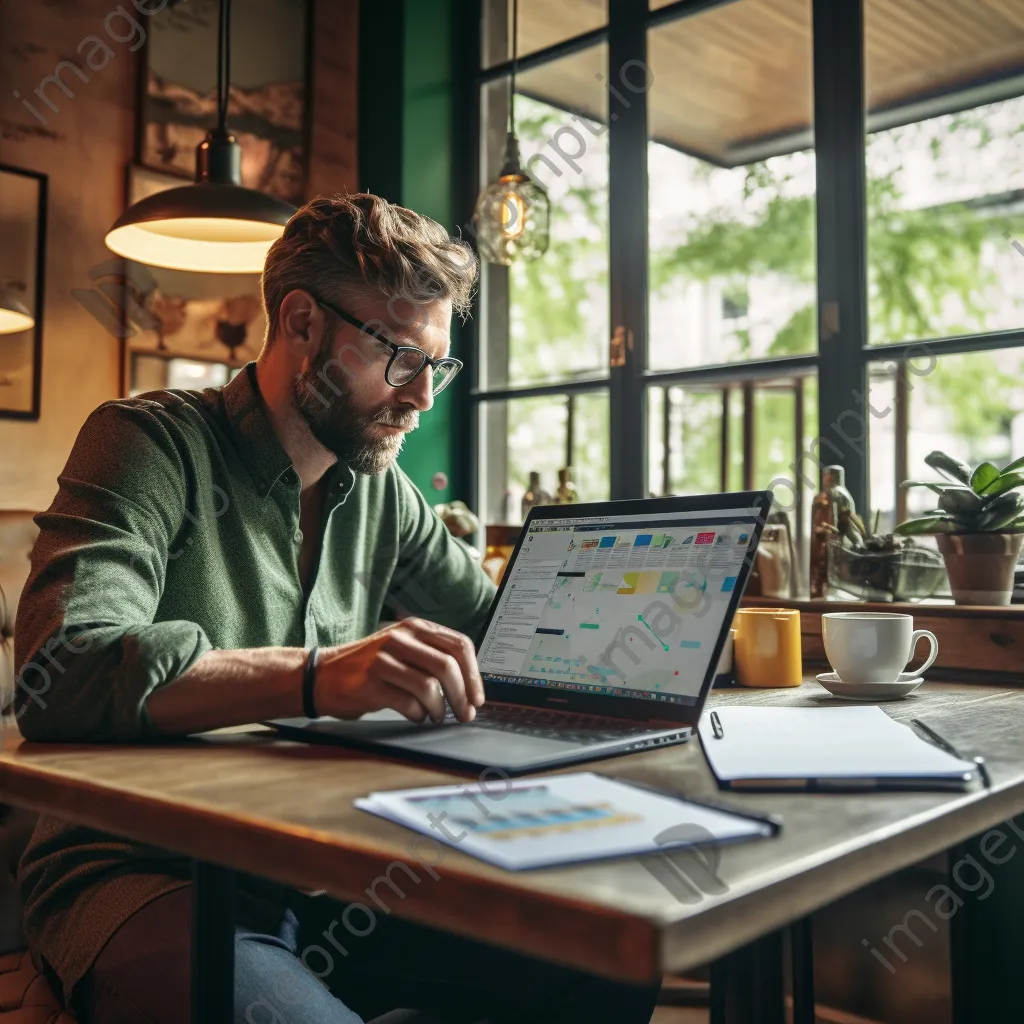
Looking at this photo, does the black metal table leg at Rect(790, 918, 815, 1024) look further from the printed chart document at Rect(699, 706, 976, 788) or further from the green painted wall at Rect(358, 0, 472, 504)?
the green painted wall at Rect(358, 0, 472, 504)

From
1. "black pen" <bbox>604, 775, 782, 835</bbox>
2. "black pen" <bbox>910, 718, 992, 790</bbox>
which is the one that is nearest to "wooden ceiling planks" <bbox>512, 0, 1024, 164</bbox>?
"black pen" <bbox>910, 718, 992, 790</bbox>

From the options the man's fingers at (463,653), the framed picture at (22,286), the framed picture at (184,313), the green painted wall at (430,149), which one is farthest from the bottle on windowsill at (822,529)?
the framed picture at (22,286)

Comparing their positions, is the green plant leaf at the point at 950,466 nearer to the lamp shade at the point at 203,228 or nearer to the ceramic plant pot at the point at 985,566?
the ceramic plant pot at the point at 985,566

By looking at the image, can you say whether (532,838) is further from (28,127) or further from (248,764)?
(28,127)

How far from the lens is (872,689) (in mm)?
1266

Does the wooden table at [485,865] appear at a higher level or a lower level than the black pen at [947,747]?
lower

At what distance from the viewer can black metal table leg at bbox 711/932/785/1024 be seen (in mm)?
910

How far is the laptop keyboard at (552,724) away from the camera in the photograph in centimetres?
96

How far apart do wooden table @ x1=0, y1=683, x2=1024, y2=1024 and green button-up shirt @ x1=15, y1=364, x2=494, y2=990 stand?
8 cm

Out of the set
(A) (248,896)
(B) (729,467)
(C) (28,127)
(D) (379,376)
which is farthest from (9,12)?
(A) (248,896)

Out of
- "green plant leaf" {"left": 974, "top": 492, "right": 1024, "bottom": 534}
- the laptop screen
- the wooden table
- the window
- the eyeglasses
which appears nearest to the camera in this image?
the wooden table

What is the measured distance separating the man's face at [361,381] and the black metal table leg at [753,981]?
80 cm

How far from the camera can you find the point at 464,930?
558 mm

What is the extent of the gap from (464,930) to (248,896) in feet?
1.75
